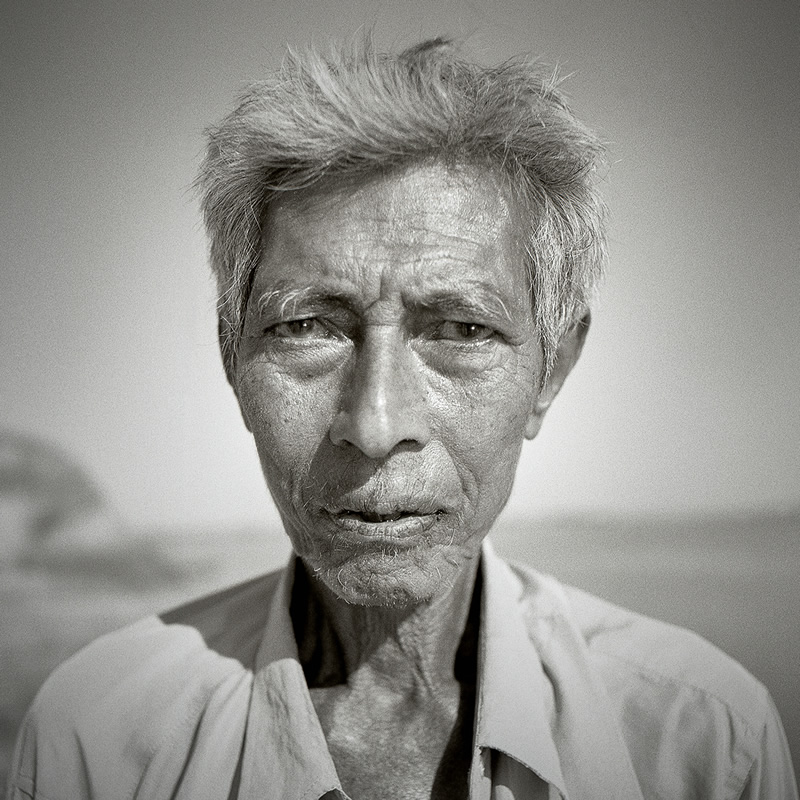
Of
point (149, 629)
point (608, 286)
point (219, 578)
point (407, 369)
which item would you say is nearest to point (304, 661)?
point (149, 629)

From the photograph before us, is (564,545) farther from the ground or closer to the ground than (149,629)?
farther from the ground

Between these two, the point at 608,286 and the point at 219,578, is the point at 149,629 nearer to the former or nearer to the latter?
the point at 219,578

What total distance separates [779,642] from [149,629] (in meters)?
1.23

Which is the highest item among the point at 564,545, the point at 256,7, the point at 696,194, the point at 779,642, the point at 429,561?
the point at 256,7

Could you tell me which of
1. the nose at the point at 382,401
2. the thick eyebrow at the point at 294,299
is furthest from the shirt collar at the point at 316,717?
the thick eyebrow at the point at 294,299

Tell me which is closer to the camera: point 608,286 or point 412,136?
point 412,136

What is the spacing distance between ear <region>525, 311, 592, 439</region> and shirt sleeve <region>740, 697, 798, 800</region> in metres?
0.61

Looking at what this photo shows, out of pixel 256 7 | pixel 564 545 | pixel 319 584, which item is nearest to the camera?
pixel 319 584

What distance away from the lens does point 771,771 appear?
1.25 metres

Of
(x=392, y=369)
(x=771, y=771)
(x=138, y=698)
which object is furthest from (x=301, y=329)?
(x=771, y=771)

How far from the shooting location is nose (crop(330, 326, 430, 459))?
106cm

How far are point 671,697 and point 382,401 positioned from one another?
713mm

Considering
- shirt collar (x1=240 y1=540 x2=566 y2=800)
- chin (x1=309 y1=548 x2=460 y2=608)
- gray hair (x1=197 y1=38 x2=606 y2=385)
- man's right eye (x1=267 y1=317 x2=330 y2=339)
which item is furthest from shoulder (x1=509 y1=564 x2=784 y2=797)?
man's right eye (x1=267 y1=317 x2=330 y2=339)

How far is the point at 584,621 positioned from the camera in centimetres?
146
